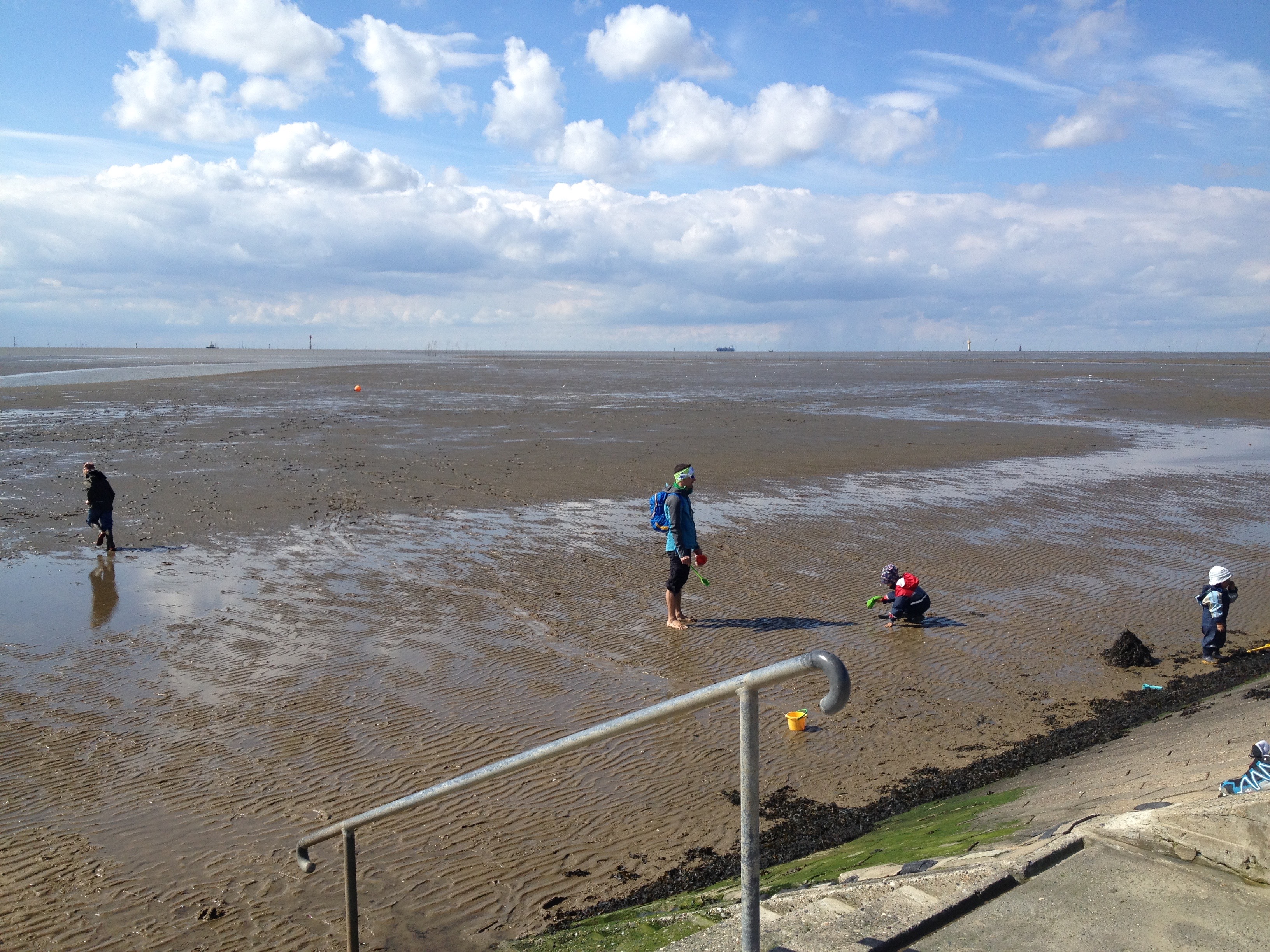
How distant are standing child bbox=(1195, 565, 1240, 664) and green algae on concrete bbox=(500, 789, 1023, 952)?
4.94 metres

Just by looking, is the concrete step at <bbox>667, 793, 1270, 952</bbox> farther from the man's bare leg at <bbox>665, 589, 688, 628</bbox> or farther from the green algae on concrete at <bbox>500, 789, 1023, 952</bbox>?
the man's bare leg at <bbox>665, 589, 688, 628</bbox>

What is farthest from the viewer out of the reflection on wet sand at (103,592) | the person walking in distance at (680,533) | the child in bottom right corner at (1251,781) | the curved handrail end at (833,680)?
the reflection on wet sand at (103,592)

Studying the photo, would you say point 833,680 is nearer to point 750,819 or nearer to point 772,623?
point 750,819

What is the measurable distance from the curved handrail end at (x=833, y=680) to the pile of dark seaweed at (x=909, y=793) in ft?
11.7

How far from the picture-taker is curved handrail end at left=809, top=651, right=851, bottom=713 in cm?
244

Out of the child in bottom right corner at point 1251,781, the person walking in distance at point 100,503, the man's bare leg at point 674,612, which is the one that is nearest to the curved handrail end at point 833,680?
the child in bottom right corner at point 1251,781

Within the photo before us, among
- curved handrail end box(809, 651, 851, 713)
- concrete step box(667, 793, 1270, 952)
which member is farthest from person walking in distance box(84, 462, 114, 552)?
curved handrail end box(809, 651, 851, 713)

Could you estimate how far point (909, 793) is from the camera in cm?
685

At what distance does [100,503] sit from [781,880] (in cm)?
1293

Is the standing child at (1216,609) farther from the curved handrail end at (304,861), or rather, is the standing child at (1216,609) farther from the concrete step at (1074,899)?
the curved handrail end at (304,861)

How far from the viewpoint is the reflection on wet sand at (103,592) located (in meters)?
11.0

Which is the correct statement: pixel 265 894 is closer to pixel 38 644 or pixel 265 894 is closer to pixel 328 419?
pixel 38 644

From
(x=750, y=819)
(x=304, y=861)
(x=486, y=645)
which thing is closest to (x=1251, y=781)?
(x=750, y=819)

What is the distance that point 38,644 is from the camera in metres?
10.0
